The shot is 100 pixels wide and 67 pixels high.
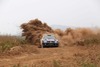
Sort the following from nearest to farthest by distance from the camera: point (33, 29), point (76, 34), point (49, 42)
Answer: point (49, 42), point (33, 29), point (76, 34)

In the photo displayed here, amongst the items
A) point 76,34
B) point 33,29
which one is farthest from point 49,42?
point 76,34

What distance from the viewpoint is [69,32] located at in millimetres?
47875

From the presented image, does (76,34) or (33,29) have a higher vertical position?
(33,29)

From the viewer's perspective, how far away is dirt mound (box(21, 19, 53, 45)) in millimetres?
44594

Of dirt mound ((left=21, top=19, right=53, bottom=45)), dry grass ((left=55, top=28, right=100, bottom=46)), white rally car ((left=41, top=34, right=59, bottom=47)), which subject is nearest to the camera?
white rally car ((left=41, top=34, right=59, bottom=47))

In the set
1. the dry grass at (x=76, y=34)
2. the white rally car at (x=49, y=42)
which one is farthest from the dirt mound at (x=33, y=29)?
the white rally car at (x=49, y=42)

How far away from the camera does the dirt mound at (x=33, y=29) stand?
1756 inches

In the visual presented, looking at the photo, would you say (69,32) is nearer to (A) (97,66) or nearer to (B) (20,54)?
(B) (20,54)

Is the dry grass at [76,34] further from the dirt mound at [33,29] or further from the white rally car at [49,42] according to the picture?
the white rally car at [49,42]

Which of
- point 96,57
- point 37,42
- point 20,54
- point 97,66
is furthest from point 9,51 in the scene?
point 37,42

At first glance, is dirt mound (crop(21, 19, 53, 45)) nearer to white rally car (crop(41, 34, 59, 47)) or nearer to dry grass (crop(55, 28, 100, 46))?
dry grass (crop(55, 28, 100, 46))

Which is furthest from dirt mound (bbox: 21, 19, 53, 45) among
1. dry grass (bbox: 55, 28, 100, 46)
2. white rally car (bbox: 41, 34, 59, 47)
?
white rally car (bbox: 41, 34, 59, 47)

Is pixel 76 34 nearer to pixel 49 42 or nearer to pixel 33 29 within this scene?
pixel 33 29

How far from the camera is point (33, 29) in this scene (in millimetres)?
45531
